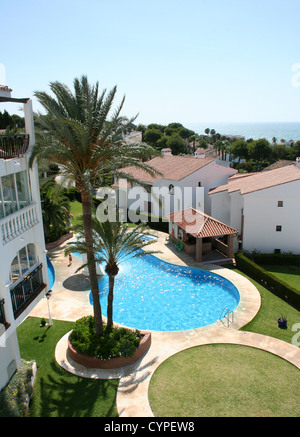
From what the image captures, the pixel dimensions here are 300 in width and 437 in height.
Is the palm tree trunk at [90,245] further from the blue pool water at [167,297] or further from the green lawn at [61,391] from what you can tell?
the blue pool water at [167,297]

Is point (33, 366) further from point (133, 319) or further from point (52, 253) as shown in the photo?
point (52, 253)

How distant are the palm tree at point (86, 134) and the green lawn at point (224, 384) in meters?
6.10

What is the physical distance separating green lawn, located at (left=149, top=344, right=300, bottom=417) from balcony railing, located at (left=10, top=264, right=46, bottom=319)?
6075 mm

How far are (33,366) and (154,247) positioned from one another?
18.1 meters

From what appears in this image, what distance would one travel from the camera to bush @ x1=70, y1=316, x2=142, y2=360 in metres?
14.9

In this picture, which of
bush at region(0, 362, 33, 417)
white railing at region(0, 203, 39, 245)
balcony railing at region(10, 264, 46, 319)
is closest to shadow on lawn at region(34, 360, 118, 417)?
bush at region(0, 362, 33, 417)

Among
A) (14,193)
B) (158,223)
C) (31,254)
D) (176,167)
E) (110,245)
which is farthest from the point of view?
(176,167)

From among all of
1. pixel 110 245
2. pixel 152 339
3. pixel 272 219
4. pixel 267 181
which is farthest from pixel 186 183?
pixel 152 339

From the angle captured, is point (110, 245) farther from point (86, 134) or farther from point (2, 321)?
point (2, 321)

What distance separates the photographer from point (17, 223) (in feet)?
39.4

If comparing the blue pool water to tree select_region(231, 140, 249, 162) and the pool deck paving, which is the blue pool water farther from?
tree select_region(231, 140, 249, 162)

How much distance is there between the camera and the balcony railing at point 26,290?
480 inches

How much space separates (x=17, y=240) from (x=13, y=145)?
135 inches

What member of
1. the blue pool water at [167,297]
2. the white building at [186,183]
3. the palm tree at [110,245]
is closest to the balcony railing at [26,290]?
the palm tree at [110,245]
